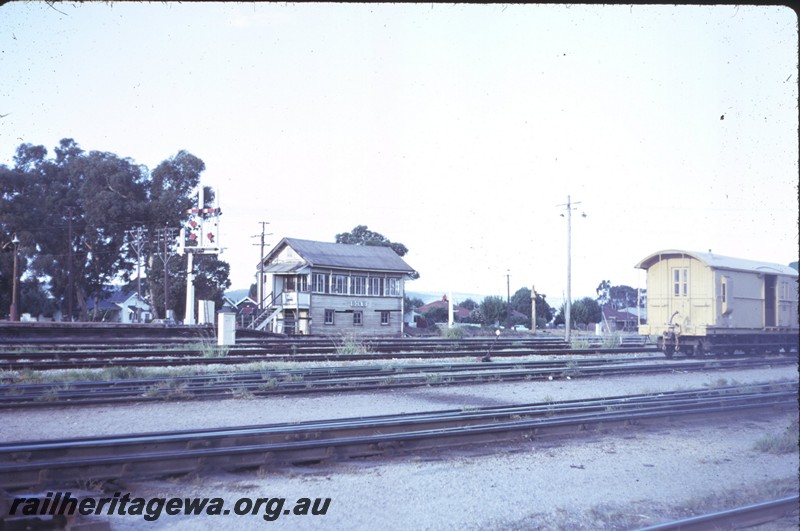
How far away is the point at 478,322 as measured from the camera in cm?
6356

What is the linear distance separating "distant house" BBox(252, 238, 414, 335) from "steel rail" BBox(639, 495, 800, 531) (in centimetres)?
3395

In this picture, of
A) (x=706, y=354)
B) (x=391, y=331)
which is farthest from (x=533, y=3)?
(x=391, y=331)

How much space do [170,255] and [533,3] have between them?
138ft

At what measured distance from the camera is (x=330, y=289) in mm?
40938

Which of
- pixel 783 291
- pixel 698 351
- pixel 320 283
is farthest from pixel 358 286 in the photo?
pixel 783 291

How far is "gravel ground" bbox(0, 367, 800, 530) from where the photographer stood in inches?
216

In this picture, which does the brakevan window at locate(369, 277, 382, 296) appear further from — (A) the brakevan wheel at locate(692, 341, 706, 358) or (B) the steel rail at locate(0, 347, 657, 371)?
(A) the brakevan wheel at locate(692, 341, 706, 358)

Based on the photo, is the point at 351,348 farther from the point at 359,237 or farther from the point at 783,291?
the point at 359,237

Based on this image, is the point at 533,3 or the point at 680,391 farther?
the point at 680,391

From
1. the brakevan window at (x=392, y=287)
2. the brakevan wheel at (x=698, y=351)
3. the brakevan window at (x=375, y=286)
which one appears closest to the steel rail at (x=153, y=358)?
the brakevan wheel at (x=698, y=351)

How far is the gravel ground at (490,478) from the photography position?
5.50 metres

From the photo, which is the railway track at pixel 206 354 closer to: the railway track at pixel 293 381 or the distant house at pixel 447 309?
the railway track at pixel 293 381

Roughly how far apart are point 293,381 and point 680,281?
13.6 metres

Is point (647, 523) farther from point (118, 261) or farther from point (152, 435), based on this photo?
point (118, 261)
